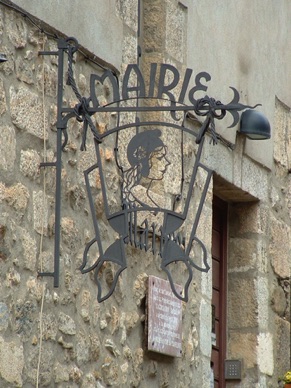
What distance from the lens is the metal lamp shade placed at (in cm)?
800

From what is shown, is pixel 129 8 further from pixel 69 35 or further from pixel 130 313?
pixel 130 313

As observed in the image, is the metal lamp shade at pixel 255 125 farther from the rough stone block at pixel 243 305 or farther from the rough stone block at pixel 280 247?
the rough stone block at pixel 243 305

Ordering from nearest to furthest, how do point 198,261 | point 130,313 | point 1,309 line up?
1. point 1,309
2. point 130,313
3. point 198,261

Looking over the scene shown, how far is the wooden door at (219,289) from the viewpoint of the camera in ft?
27.2

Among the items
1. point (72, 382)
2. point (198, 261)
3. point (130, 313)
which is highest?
point (198, 261)

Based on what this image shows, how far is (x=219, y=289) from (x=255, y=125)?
114 centimetres

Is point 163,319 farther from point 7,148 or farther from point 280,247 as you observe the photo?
point 280,247

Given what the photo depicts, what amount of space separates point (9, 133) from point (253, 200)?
2.98m

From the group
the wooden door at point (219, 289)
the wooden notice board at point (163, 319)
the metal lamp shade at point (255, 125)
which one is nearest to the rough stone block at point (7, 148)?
the wooden notice board at point (163, 319)

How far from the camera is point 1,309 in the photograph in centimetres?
561

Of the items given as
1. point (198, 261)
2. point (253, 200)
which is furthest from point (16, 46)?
point (253, 200)

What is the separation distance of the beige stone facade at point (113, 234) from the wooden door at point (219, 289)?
1.6 inches

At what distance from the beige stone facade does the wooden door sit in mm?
42

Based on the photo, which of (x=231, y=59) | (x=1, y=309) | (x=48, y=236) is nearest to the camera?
(x=1, y=309)
